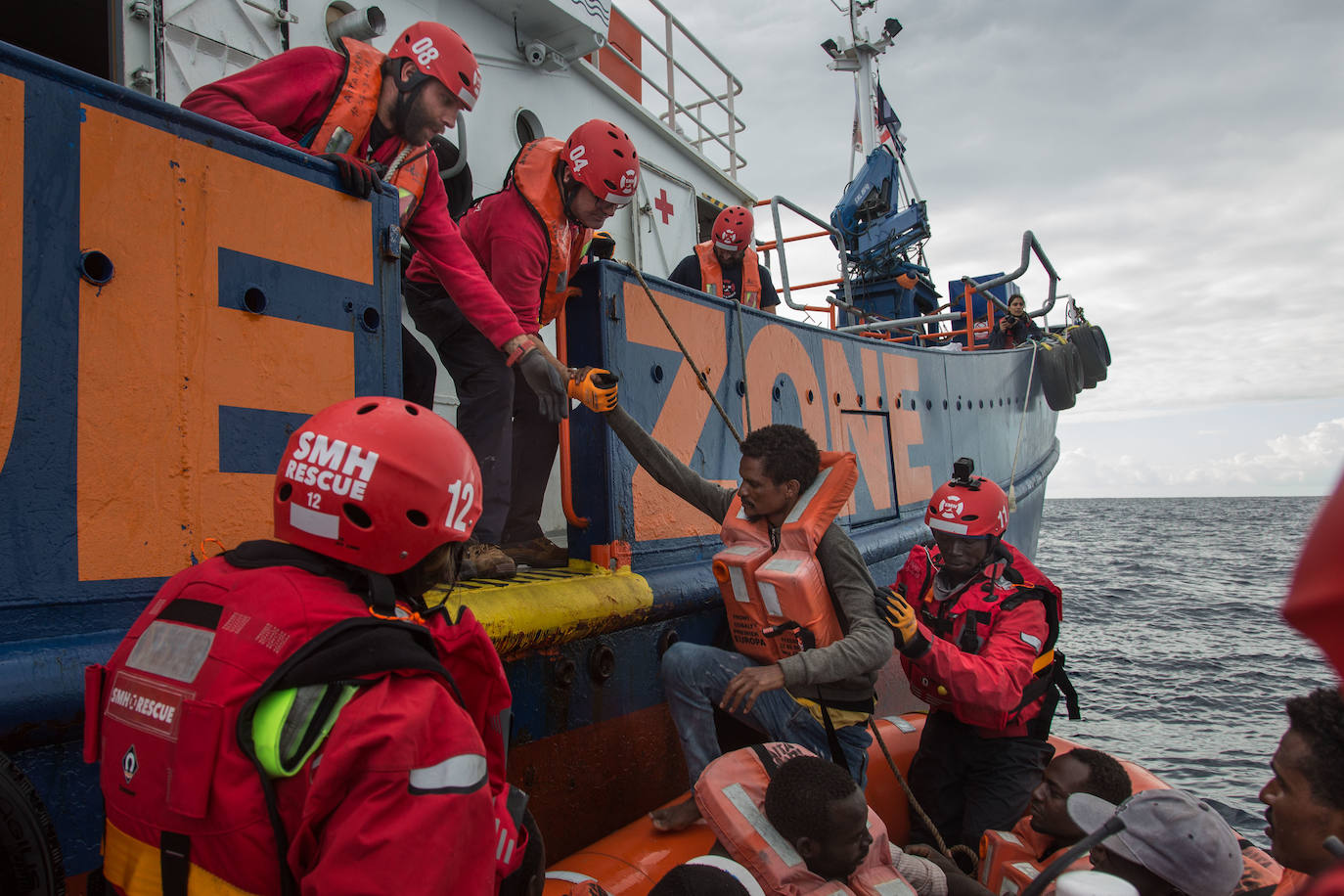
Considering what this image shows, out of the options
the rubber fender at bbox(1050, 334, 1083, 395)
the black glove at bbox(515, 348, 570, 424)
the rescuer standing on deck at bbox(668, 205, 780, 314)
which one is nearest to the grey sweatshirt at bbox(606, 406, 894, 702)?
the black glove at bbox(515, 348, 570, 424)

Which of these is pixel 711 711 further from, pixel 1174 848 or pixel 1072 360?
pixel 1072 360

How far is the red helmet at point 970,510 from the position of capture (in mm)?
3426

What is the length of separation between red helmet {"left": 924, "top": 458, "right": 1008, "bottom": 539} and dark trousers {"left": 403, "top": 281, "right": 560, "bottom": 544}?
5.28 feet

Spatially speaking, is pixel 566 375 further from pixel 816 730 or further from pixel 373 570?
A: pixel 373 570

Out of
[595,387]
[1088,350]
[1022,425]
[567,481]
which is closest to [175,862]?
[595,387]

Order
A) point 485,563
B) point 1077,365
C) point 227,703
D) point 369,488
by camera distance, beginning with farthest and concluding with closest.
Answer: point 1077,365 → point 485,563 → point 369,488 → point 227,703

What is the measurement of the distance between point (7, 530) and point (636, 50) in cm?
684

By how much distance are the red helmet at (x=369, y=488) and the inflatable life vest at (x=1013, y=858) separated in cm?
243

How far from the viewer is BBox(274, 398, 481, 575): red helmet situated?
136cm

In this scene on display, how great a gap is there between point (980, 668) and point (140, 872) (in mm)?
2573

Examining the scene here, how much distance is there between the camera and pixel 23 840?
152 cm

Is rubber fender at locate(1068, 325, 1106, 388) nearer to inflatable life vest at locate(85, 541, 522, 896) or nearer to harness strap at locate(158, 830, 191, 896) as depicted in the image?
inflatable life vest at locate(85, 541, 522, 896)

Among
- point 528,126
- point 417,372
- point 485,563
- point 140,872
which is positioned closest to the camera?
point 140,872

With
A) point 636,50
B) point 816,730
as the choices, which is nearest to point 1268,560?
point 636,50
